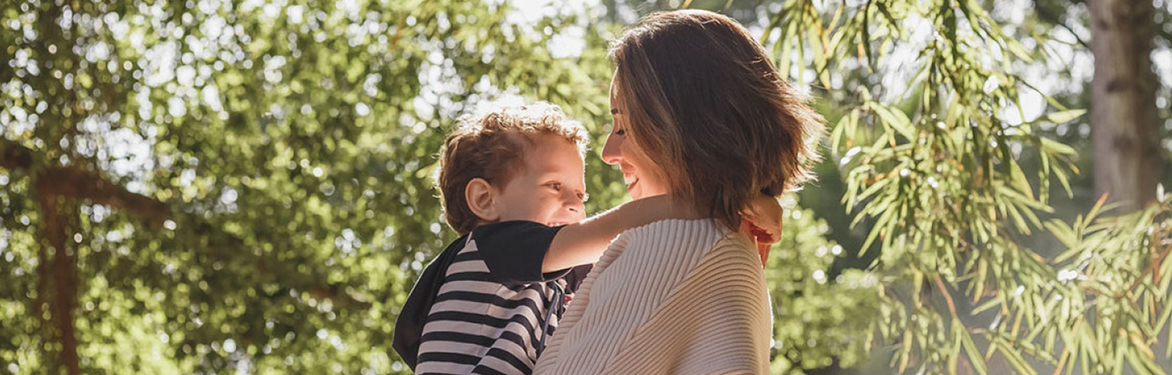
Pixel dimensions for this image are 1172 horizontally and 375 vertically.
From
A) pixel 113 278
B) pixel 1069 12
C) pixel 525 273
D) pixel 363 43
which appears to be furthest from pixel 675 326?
pixel 1069 12

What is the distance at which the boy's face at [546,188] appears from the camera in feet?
4.33

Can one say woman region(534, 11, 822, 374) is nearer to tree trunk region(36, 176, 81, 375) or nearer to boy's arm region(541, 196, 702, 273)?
boy's arm region(541, 196, 702, 273)

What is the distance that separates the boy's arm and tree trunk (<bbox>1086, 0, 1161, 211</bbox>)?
14.5 ft

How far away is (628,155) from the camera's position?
1.19 meters

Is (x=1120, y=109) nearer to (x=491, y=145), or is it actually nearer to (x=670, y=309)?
(x=491, y=145)

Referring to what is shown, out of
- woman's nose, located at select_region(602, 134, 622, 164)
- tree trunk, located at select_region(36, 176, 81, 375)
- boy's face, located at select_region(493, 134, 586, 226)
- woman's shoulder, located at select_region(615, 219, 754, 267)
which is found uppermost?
woman's nose, located at select_region(602, 134, 622, 164)

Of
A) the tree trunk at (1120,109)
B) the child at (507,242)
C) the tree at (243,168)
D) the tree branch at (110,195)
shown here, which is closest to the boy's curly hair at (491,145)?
the child at (507,242)

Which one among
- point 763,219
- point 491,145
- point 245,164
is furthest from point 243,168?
point 763,219

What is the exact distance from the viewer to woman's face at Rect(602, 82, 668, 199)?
1171 mm

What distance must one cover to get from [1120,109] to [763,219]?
4.51 metres

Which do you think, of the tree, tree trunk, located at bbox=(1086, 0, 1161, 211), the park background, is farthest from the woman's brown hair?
tree trunk, located at bbox=(1086, 0, 1161, 211)

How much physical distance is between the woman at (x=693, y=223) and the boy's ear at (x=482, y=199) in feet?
0.70

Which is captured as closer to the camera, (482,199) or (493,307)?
(493,307)

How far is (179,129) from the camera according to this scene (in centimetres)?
397
